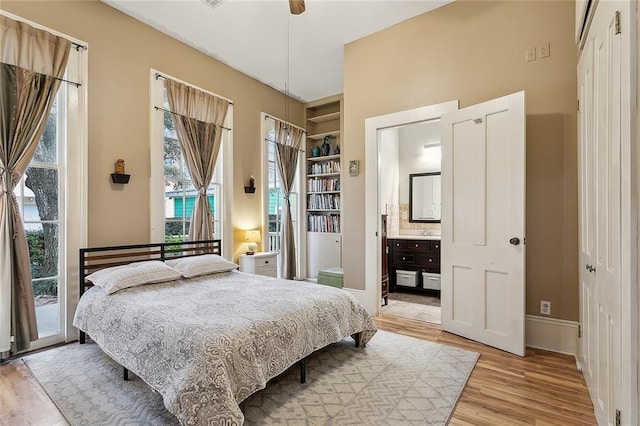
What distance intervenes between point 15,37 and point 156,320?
267cm

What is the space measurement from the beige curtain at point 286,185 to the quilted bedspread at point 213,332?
2.46 m

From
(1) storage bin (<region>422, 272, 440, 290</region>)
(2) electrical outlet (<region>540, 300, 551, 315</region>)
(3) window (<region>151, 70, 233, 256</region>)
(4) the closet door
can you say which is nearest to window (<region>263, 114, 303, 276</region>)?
(3) window (<region>151, 70, 233, 256</region>)

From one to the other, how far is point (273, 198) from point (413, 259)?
2.50m

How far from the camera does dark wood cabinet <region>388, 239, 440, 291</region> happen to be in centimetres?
454

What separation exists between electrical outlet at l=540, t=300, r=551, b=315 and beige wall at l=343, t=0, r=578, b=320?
4cm

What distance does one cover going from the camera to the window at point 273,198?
16.9 feet

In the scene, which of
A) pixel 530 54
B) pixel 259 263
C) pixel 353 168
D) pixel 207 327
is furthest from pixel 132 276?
pixel 530 54

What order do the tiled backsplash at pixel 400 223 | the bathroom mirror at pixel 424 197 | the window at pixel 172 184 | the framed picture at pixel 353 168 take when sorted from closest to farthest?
the window at pixel 172 184 < the framed picture at pixel 353 168 < the bathroom mirror at pixel 424 197 < the tiled backsplash at pixel 400 223

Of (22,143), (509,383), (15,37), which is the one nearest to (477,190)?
(509,383)

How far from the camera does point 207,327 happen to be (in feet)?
5.91

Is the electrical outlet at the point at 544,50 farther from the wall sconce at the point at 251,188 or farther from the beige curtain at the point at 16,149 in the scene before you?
the beige curtain at the point at 16,149

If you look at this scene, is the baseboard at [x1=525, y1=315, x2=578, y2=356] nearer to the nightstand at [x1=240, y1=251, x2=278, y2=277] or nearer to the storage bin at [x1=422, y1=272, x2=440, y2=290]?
the storage bin at [x1=422, y1=272, x2=440, y2=290]

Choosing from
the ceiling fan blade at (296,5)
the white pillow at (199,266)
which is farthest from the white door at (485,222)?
the white pillow at (199,266)

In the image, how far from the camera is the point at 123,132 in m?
3.34
